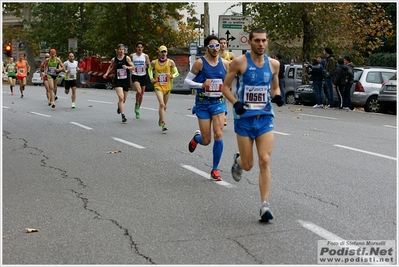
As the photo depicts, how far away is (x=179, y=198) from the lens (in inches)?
A: 344

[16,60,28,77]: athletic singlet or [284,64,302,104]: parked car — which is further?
[16,60,28,77]: athletic singlet

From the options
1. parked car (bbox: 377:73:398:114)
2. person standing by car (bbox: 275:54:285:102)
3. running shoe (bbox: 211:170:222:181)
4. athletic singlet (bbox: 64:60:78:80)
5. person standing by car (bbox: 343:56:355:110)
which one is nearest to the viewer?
running shoe (bbox: 211:170:222:181)

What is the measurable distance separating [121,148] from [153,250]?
7.52 metres

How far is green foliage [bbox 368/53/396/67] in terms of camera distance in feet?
142

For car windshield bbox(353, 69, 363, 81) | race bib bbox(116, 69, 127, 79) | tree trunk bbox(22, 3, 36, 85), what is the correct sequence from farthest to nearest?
tree trunk bbox(22, 3, 36, 85) < car windshield bbox(353, 69, 363, 81) < race bib bbox(116, 69, 127, 79)

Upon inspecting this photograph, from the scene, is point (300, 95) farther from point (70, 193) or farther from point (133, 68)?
point (70, 193)

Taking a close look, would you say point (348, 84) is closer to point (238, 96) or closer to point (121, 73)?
point (121, 73)

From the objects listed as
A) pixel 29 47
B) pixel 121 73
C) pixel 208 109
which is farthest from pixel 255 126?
pixel 29 47

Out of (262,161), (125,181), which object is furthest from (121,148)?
(262,161)

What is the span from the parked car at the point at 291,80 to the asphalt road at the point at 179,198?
41.2ft

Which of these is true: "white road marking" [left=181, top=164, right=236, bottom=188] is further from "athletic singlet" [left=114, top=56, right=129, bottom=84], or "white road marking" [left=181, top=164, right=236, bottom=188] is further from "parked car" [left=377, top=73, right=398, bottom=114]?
"parked car" [left=377, top=73, right=398, bottom=114]

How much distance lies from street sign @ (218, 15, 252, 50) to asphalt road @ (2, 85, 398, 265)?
17.0 meters

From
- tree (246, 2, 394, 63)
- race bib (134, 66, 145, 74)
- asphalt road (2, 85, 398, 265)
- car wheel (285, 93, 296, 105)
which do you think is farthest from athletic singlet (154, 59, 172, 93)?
tree (246, 2, 394, 63)

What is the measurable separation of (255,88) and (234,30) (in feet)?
85.2
